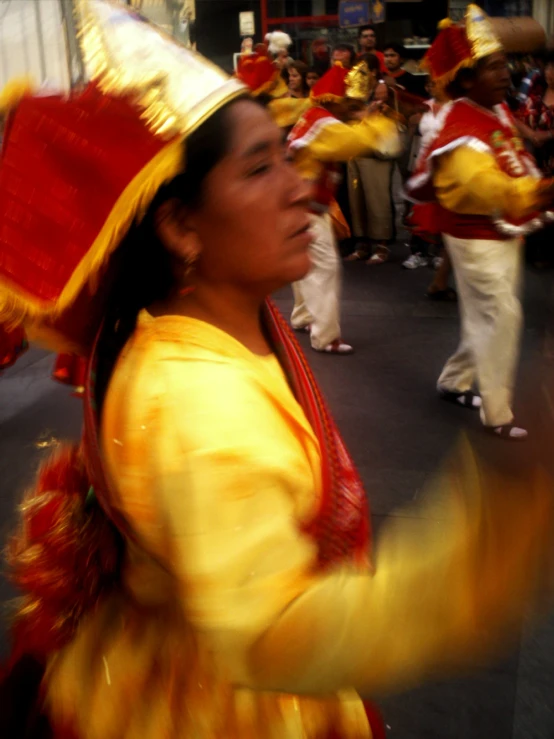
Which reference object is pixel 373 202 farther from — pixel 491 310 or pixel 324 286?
pixel 491 310

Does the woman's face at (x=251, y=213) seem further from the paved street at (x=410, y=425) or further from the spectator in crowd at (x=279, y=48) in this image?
the spectator in crowd at (x=279, y=48)

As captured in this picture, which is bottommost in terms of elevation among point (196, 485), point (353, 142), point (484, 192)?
point (484, 192)

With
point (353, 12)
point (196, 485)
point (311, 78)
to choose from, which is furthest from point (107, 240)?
point (353, 12)

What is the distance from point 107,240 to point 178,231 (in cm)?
12

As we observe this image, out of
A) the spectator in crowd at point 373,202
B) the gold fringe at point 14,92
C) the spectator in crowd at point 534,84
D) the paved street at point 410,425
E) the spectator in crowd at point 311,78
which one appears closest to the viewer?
the gold fringe at point 14,92

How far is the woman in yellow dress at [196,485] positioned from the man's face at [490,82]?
3.17 metres

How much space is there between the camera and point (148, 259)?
3.85 feet

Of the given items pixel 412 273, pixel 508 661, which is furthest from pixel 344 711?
pixel 412 273

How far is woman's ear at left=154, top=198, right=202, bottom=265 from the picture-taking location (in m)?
1.12

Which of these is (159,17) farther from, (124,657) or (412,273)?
(412,273)

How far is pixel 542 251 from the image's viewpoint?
28.2 feet

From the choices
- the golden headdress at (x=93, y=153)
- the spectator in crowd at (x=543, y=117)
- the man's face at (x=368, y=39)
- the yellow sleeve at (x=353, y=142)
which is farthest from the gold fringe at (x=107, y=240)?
the man's face at (x=368, y=39)

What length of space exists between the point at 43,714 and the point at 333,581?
55 centimetres

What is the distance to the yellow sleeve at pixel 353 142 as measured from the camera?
2.69 m
